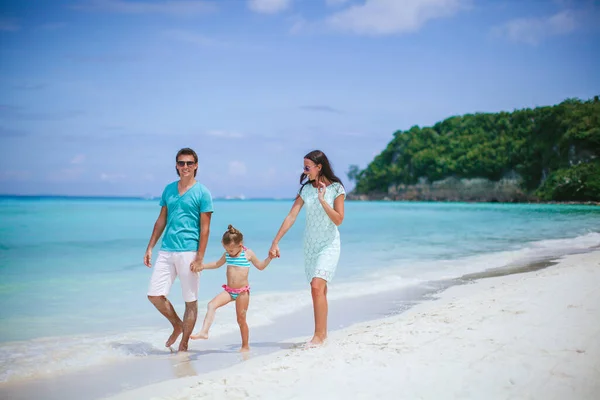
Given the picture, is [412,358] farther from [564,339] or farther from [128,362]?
[128,362]

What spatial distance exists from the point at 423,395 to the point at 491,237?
19872mm

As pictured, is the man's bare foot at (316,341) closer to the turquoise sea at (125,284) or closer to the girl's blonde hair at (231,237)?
the girl's blonde hair at (231,237)

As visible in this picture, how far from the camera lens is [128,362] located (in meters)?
5.08

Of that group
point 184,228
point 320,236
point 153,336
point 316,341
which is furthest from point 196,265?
point 153,336

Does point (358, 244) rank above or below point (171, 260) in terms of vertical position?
A: below

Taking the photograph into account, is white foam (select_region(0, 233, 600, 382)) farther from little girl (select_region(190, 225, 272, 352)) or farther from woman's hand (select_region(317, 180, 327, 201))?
woman's hand (select_region(317, 180, 327, 201))

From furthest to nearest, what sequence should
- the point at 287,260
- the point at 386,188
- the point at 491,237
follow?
the point at 386,188 < the point at 491,237 < the point at 287,260

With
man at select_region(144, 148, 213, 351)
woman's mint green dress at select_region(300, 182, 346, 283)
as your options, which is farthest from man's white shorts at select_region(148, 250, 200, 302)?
woman's mint green dress at select_region(300, 182, 346, 283)

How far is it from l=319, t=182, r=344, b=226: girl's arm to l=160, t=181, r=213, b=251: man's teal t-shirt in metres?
1.03

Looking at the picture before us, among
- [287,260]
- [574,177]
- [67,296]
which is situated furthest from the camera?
[574,177]

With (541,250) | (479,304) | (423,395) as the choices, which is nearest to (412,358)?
(423,395)

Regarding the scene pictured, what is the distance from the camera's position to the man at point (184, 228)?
481 cm

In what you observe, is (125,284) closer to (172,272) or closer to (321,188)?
(172,272)

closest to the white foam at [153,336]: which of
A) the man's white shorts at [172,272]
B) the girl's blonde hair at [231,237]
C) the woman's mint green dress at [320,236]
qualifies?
the man's white shorts at [172,272]
